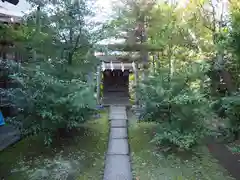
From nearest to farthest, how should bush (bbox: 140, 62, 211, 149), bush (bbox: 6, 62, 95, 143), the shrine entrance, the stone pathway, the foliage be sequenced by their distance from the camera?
the foliage
the stone pathway
bush (bbox: 6, 62, 95, 143)
bush (bbox: 140, 62, 211, 149)
the shrine entrance

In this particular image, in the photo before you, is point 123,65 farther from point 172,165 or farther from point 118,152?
point 172,165

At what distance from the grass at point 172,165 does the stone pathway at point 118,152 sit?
0.68ft

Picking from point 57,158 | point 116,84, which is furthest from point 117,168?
point 116,84

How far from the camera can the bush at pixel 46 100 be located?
19.4 feet

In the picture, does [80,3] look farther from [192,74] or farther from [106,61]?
[106,61]

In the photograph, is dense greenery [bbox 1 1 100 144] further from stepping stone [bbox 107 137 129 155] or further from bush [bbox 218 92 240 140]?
bush [bbox 218 92 240 140]

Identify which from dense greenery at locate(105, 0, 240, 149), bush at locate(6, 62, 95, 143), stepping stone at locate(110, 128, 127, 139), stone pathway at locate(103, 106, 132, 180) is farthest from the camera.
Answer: stepping stone at locate(110, 128, 127, 139)

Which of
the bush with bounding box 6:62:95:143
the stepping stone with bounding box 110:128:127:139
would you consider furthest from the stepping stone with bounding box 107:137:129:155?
the bush with bounding box 6:62:95:143

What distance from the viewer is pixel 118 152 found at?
249 inches

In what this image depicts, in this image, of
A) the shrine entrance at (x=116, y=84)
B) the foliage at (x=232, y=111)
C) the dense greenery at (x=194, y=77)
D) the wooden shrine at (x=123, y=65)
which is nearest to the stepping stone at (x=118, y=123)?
the wooden shrine at (x=123, y=65)

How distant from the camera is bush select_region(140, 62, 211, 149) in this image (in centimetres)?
614

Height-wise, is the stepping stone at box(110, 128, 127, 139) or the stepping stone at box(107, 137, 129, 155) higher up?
the stepping stone at box(110, 128, 127, 139)

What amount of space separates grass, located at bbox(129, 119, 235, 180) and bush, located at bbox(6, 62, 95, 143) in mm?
1957

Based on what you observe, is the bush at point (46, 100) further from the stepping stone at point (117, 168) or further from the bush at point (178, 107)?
the bush at point (178, 107)
